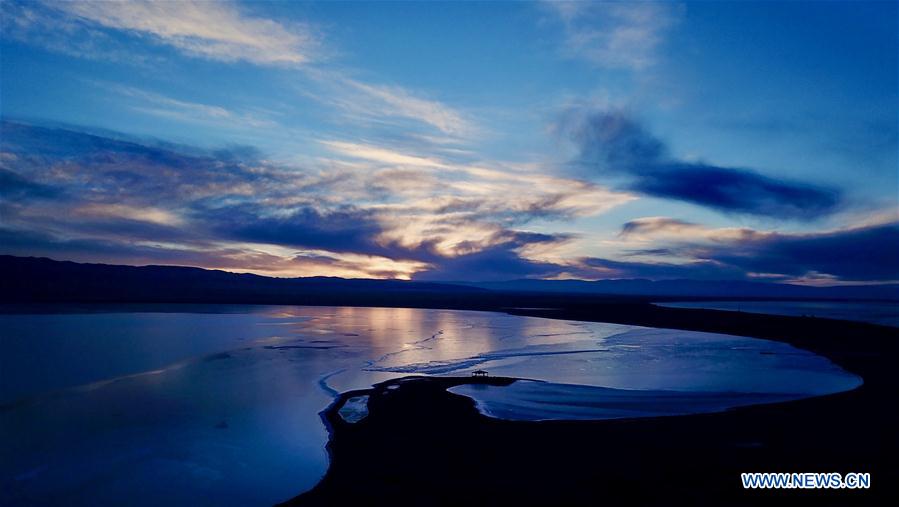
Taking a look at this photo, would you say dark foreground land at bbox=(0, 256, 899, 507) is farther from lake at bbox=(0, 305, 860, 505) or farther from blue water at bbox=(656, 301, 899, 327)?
blue water at bbox=(656, 301, 899, 327)

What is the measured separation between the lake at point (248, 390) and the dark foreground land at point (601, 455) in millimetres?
913

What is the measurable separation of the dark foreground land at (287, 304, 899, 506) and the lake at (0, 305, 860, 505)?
35.9 inches

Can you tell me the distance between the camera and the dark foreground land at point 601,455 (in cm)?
762

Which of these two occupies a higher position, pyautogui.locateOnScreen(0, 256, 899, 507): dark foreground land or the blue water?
the blue water

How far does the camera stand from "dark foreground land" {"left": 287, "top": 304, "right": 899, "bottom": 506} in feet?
25.0

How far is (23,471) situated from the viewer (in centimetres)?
880

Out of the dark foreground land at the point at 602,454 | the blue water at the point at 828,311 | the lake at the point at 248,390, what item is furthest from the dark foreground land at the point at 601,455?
the blue water at the point at 828,311

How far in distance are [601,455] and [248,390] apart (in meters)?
10.5

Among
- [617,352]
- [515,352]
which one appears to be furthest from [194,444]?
[617,352]

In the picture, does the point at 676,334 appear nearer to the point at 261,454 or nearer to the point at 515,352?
the point at 515,352

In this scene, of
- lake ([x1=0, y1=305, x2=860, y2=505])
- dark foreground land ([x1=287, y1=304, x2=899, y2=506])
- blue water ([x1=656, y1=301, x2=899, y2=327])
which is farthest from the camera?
blue water ([x1=656, y1=301, x2=899, y2=327])

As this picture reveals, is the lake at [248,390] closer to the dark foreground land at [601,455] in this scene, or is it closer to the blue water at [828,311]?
the dark foreground land at [601,455]

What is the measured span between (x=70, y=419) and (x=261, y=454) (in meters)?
5.56

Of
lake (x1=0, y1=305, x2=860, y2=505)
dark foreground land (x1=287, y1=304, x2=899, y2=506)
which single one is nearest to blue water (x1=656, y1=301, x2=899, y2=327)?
lake (x1=0, y1=305, x2=860, y2=505)
